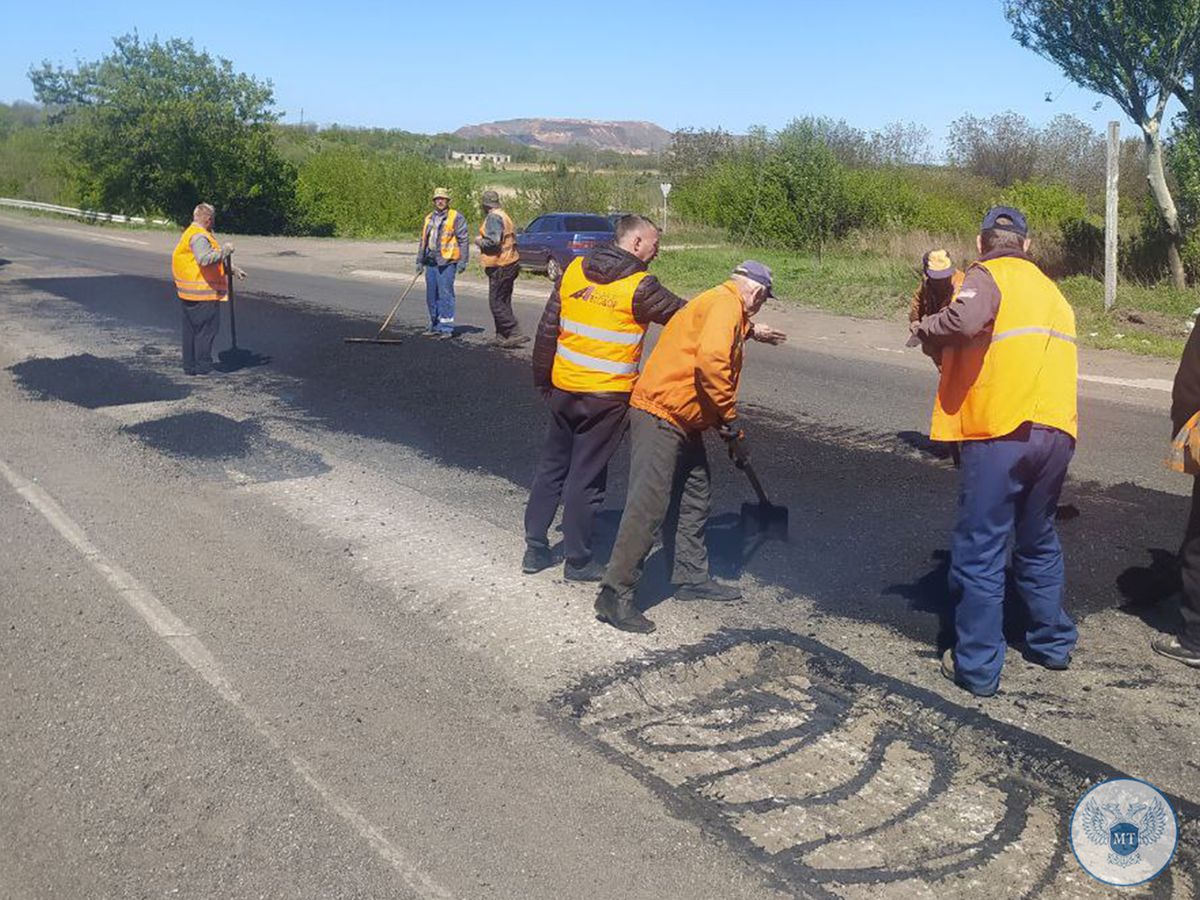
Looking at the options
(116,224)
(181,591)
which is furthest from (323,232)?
(181,591)

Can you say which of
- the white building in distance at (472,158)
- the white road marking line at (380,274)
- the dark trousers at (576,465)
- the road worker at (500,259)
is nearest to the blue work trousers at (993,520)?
the dark trousers at (576,465)

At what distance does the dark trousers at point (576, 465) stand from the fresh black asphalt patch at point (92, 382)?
5602 millimetres

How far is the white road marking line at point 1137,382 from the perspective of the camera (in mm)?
12055

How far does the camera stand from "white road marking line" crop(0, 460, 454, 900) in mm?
3582

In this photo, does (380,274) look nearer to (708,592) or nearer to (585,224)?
Result: (585,224)

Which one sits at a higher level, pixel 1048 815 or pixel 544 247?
pixel 544 247

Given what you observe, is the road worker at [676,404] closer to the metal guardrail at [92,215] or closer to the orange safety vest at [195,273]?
the orange safety vest at [195,273]

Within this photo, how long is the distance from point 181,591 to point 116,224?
40.0 meters

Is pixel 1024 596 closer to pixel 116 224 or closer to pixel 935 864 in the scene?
pixel 935 864

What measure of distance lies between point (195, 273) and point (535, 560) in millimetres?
6417

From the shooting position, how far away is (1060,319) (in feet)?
15.4

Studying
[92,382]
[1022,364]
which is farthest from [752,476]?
[92,382]

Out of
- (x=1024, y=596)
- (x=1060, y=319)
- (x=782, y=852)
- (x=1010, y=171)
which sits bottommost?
(x=782, y=852)

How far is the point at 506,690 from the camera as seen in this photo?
15.6 feet
